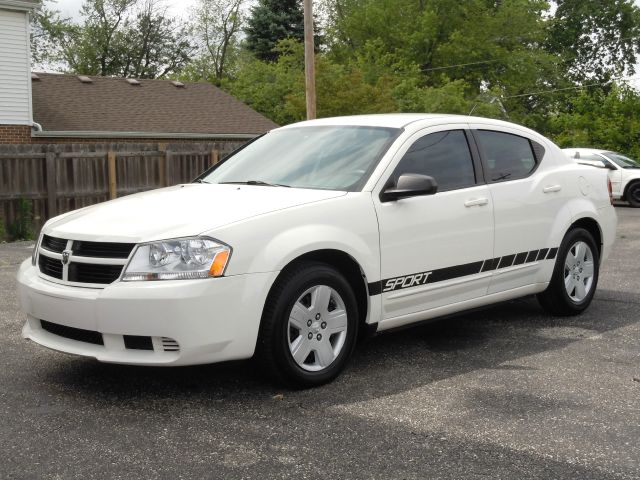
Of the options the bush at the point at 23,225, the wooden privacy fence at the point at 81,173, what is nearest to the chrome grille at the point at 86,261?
the bush at the point at 23,225

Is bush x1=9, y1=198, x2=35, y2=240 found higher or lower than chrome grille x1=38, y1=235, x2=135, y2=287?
lower

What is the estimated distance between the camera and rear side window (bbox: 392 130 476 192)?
5.87 metres

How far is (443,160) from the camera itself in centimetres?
612

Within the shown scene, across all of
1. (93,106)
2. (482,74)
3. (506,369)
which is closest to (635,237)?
(506,369)

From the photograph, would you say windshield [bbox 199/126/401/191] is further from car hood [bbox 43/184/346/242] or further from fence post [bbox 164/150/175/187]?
fence post [bbox 164/150/175/187]

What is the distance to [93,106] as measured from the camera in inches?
1067

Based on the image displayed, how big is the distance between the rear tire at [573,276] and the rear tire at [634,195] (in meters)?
17.3

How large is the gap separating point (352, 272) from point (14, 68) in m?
19.1

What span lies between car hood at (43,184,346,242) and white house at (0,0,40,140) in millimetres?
18029

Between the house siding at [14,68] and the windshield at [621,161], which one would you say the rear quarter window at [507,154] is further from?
the windshield at [621,161]

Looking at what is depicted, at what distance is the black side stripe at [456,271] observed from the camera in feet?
17.9

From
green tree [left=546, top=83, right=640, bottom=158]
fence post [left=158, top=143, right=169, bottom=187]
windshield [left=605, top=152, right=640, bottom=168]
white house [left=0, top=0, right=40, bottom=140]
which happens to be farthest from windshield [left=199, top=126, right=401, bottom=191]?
green tree [left=546, top=83, right=640, bottom=158]

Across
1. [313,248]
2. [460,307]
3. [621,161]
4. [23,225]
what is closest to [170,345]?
[313,248]

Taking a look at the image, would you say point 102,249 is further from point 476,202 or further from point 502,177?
point 502,177
